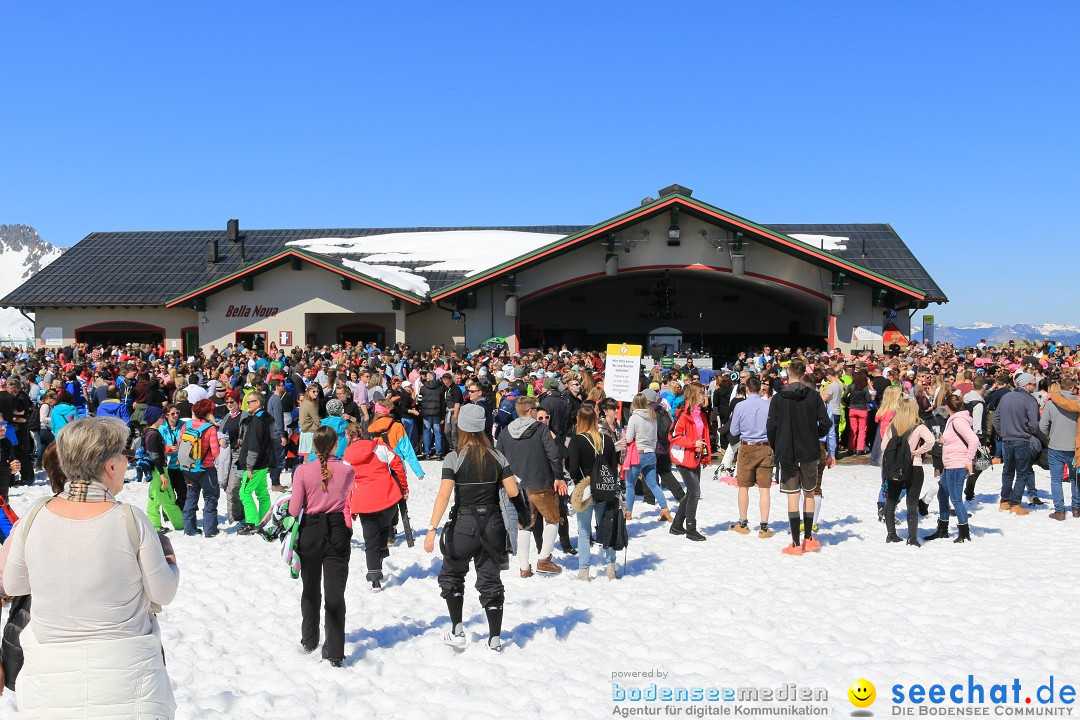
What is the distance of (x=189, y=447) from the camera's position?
912 centimetres

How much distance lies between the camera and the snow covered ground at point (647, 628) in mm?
5492

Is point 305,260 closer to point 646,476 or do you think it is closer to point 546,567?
point 646,476

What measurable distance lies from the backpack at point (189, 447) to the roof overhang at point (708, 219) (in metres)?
14.4

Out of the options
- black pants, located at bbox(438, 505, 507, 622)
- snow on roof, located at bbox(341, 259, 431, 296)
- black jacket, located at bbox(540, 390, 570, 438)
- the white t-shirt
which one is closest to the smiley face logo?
black pants, located at bbox(438, 505, 507, 622)

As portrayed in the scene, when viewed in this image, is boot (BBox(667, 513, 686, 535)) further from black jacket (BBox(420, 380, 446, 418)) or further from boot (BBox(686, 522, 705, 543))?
black jacket (BBox(420, 380, 446, 418))

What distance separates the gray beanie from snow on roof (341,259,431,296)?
1796 centimetres

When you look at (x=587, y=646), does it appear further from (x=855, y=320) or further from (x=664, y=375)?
(x=855, y=320)

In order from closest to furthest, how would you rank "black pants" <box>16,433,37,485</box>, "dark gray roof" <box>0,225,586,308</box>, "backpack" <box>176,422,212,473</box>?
"backpack" <box>176,422,212,473</box> < "black pants" <box>16,433,37,485</box> < "dark gray roof" <box>0,225,586,308</box>

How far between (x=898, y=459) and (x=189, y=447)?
7.57 meters

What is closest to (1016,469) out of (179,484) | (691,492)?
(691,492)

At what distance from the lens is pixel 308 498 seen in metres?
6.00

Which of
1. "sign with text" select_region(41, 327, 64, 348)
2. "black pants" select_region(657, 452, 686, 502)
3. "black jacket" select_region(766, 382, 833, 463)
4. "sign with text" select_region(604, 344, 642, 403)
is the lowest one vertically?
"black pants" select_region(657, 452, 686, 502)

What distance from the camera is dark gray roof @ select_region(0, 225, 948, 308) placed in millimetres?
27969

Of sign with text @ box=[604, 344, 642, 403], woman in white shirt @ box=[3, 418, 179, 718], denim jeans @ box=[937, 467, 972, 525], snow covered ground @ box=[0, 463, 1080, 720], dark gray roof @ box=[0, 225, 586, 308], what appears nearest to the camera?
woman in white shirt @ box=[3, 418, 179, 718]
